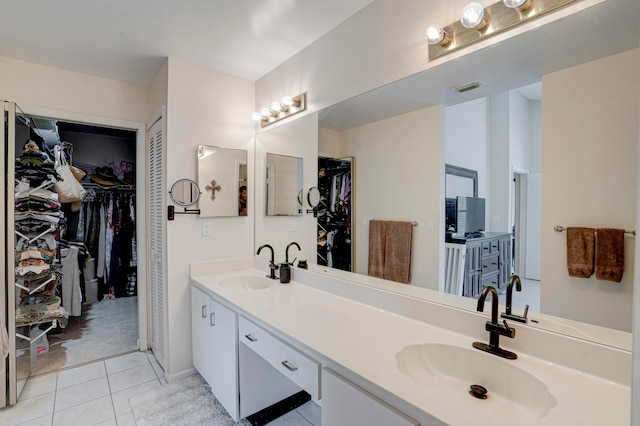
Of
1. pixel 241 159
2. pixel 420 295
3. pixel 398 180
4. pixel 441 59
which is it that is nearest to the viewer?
pixel 441 59

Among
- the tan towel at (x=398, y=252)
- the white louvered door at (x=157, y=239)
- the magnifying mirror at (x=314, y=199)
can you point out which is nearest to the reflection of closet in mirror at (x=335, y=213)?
the magnifying mirror at (x=314, y=199)

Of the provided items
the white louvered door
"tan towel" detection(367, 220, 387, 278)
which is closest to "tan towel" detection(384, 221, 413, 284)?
"tan towel" detection(367, 220, 387, 278)

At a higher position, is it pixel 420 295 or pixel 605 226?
pixel 605 226

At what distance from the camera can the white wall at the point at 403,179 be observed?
1519mm

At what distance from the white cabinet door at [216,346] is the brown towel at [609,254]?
169 centimetres

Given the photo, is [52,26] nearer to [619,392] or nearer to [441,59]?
[441,59]

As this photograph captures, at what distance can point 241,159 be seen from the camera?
8.83 feet

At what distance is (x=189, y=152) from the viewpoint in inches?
96.4

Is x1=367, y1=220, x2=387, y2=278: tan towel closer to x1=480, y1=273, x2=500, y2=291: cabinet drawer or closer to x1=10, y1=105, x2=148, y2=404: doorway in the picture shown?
x1=480, y1=273, x2=500, y2=291: cabinet drawer

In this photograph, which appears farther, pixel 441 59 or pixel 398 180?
pixel 398 180

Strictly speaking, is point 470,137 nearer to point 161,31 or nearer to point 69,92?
point 161,31

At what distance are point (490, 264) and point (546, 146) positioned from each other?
51 cm

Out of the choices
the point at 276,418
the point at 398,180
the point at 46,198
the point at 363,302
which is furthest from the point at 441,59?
the point at 46,198

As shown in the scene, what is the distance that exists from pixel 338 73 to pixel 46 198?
2.78 meters
